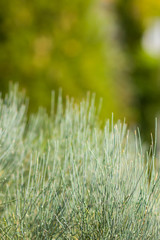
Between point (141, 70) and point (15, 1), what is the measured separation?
191 inches

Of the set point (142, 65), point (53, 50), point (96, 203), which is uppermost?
point (142, 65)

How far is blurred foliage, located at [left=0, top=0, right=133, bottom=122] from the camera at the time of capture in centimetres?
588

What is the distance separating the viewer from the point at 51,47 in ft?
20.3

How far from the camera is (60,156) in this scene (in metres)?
1.88

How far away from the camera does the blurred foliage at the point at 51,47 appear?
588cm

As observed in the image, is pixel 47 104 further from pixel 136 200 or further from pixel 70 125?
pixel 136 200

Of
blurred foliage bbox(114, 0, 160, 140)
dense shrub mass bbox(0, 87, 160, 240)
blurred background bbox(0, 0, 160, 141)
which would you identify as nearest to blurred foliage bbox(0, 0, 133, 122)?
blurred background bbox(0, 0, 160, 141)

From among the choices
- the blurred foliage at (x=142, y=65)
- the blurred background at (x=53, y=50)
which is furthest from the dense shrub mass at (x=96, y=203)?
the blurred foliage at (x=142, y=65)

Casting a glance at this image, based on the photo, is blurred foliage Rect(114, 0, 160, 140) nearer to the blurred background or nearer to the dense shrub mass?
the blurred background

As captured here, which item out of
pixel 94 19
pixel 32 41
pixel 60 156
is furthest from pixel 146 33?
pixel 60 156

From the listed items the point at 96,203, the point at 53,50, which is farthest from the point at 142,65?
the point at 96,203

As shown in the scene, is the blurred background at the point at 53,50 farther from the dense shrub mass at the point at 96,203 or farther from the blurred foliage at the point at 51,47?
the dense shrub mass at the point at 96,203

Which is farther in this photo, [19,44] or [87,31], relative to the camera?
[87,31]

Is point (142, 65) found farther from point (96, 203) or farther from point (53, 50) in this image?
point (96, 203)
